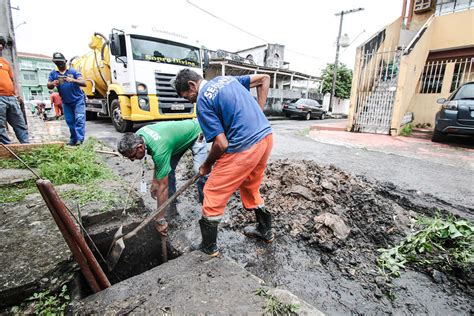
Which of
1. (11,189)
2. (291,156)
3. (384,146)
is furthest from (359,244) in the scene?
(384,146)

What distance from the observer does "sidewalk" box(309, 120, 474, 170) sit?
16.7ft

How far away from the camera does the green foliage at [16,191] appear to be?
8.09 ft

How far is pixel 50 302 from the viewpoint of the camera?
4.62 feet

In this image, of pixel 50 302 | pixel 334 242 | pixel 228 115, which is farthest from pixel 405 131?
pixel 50 302

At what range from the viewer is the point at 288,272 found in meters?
2.00

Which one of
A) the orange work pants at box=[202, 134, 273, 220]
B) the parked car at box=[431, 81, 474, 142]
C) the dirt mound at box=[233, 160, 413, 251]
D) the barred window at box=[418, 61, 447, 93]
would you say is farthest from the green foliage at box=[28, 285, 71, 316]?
the barred window at box=[418, 61, 447, 93]

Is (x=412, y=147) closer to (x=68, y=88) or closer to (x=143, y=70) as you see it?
(x=143, y=70)

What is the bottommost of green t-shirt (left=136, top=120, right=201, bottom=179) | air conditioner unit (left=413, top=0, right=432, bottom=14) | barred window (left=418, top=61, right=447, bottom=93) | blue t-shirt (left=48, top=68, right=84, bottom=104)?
green t-shirt (left=136, top=120, right=201, bottom=179)

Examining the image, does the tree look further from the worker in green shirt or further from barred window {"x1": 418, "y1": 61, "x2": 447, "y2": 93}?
the worker in green shirt

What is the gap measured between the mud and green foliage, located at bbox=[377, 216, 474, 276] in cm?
9

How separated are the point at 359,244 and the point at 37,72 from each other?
48.1 m

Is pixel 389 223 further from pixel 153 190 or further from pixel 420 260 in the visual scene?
pixel 153 190

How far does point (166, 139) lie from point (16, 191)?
182cm

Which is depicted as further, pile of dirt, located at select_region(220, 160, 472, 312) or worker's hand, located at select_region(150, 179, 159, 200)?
worker's hand, located at select_region(150, 179, 159, 200)
